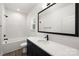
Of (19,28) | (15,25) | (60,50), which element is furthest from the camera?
(19,28)

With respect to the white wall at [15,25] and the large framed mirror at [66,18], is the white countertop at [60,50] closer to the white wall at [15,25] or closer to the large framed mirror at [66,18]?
the large framed mirror at [66,18]

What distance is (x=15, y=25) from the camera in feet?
12.9

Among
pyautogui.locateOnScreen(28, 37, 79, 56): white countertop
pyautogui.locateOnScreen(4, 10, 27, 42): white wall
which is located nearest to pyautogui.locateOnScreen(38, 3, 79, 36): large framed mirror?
pyautogui.locateOnScreen(28, 37, 79, 56): white countertop

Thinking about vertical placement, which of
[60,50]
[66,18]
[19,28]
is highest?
[66,18]

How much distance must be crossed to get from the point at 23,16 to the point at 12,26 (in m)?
1.01

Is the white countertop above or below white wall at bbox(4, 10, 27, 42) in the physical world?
below

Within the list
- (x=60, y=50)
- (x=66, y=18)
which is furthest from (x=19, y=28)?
(x=60, y=50)

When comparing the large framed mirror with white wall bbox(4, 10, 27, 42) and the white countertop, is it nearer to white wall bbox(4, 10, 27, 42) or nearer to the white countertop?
the white countertop

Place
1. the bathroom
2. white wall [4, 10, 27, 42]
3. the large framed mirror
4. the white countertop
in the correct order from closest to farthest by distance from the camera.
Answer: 1. the white countertop
2. the large framed mirror
3. the bathroom
4. white wall [4, 10, 27, 42]

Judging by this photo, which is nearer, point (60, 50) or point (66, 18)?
point (60, 50)

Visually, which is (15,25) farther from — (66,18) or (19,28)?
(66,18)

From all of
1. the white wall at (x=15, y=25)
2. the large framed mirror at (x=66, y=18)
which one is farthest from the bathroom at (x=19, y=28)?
the large framed mirror at (x=66, y=18)

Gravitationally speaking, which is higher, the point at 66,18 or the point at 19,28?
the point at 66,18

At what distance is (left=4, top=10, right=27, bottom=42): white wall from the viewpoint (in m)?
3.58
